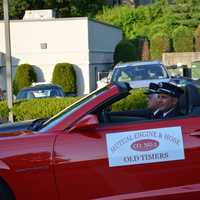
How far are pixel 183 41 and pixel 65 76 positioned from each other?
51.6ft

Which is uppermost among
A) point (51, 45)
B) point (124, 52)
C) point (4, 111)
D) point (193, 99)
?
point (193, 99)

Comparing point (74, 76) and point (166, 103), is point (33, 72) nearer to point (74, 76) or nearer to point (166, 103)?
point (74, 76)

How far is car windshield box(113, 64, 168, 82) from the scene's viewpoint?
19250mm

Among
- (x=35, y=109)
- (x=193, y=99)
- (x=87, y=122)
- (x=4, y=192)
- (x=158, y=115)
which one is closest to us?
(x=87, y=122)

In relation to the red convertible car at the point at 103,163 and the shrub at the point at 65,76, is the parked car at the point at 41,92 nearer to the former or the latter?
the red convertible car at the point at 103,163

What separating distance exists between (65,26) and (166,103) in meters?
30.3

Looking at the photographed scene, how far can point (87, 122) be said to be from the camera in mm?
6105

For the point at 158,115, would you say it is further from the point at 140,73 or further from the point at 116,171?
the point at 140,73

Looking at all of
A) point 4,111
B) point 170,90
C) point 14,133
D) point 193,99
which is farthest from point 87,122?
point 4,111

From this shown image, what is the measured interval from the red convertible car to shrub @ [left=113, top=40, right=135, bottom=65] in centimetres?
3820

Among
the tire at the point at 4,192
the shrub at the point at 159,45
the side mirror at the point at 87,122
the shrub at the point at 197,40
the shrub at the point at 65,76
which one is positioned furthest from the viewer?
the shrub at the point at 197,40

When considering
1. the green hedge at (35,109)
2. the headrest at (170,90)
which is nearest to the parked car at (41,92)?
the green hedge at (35,109)

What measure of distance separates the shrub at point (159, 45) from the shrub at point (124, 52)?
2931 mm

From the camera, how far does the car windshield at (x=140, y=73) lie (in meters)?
19.2
